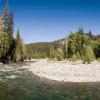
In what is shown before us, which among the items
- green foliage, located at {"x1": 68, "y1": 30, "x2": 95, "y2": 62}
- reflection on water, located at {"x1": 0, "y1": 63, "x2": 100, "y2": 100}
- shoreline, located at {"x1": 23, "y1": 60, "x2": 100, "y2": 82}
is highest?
green foliage, located at {"x1": 68, "y1": 30, "x2": 95, "y2": 62}

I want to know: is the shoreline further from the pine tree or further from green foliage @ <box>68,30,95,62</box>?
the pine tree

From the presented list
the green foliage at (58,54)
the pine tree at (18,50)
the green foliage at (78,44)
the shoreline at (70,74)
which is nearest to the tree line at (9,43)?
the pine tree at (18,50)

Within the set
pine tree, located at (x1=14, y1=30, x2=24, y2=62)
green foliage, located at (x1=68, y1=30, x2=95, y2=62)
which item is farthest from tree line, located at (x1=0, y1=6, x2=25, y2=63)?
green foliage, located at (x1=68, y1=30, x2=95, y2=62)

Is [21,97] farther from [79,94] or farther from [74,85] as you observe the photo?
[74,85]

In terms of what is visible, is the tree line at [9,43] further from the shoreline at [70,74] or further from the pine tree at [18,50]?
the shoreline at [70,74]

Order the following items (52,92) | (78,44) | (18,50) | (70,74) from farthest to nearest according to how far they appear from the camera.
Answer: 1. (18,50)
2. (78,44)
3. (70,74)
4. (52,92)

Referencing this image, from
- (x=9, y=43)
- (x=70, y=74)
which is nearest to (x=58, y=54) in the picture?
(x=9, y=43)

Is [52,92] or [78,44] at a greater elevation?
[78,44]

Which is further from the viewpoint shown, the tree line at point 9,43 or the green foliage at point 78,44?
the tree line at point 9,43

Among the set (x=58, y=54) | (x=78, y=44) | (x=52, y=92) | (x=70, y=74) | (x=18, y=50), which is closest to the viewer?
(x=52, y=92)

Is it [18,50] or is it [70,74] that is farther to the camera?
[18,50]

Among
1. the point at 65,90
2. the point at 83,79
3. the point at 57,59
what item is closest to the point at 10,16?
the point at 57,59

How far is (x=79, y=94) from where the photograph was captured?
75.2 ft

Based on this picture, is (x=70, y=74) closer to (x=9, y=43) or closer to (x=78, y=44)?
(x=78, y=44)
